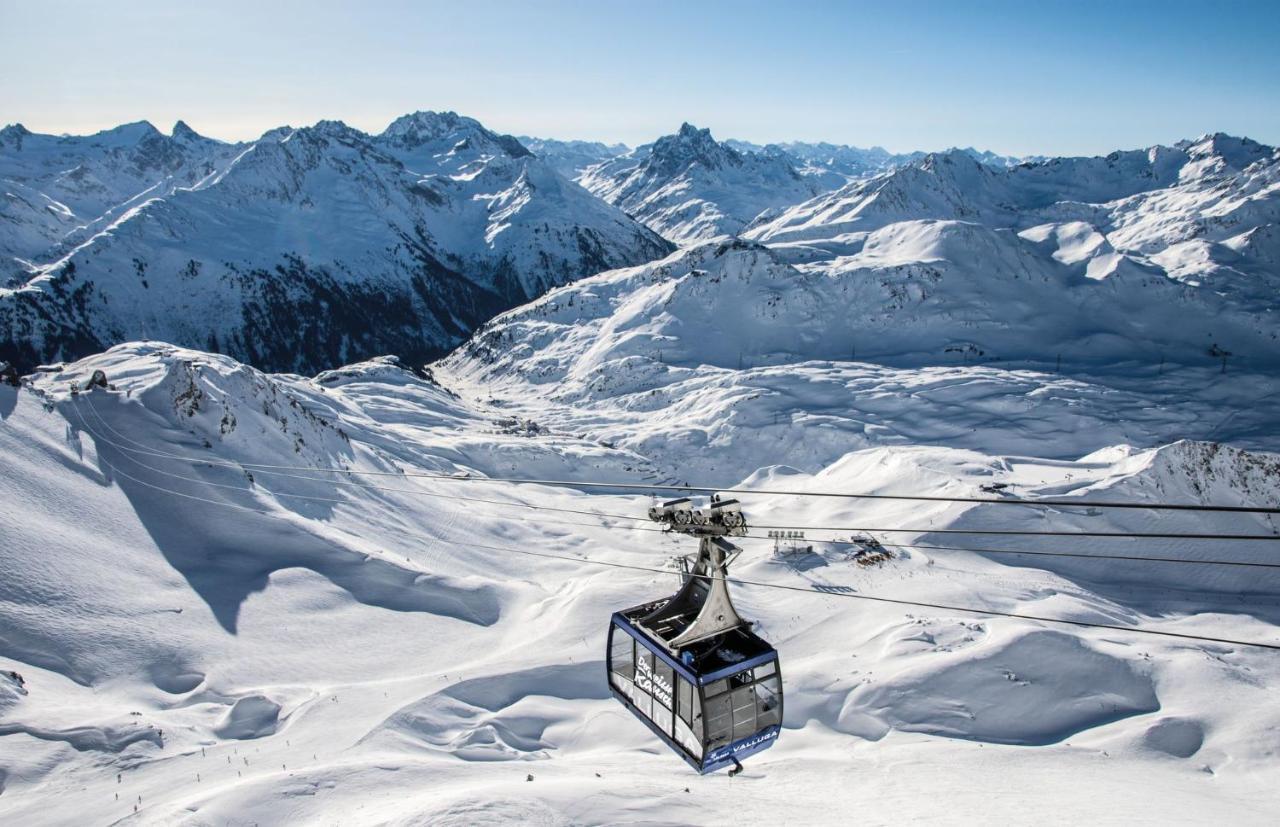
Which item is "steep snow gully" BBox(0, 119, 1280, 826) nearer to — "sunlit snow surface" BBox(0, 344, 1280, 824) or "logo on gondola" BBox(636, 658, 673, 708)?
"sunlit snow surface" BBox(0, 344, 1280, 824)

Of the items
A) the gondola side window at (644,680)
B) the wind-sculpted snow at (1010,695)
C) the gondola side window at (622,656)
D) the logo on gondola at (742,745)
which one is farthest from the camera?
the wind-sculpted snow at (1010,695)

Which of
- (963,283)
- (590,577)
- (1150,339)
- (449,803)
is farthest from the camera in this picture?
(963,283)

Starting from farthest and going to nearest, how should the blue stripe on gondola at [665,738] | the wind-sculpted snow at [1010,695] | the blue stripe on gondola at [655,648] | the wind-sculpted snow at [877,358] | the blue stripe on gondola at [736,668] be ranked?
the wind-sculpted snow at [877,358] < the wind-sculpted snow at [1010,695] < the blue stripe on gondola at [665,738] < the blue stripe on gondola at [655,648] < the blue stripe on gondola at [736,668]

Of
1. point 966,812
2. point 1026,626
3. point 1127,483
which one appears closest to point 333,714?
point 966,812

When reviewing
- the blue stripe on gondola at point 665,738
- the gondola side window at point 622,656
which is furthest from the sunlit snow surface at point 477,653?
the gondola side window at point 622,656

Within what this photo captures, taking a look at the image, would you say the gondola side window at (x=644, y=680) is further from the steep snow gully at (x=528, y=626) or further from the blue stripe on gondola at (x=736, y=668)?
the steep snow gully at (x=528, y=626)

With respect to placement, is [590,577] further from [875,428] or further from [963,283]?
[963,283]

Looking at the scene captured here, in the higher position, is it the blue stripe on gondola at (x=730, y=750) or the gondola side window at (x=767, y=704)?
the gondola side window at (x=767, y=704)
